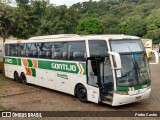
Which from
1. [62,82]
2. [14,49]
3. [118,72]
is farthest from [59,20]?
[118,72]

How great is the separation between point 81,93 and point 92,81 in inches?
40.3

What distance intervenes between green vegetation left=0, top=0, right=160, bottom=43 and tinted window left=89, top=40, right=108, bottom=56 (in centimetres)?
1137

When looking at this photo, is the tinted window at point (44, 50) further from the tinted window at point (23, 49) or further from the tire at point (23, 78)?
the tire at point (23, 78)

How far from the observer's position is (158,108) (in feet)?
34.3

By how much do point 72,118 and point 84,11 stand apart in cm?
11639

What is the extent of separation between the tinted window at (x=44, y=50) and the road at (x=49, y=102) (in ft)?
6.42

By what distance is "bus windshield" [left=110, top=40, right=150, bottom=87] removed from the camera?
31.7 feet

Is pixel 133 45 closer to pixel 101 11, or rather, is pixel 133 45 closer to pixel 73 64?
pixel 73 64

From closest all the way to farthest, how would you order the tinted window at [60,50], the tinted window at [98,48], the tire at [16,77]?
the tinted window at [98,48] → the tinted window at [60,50] → the tire at [16,77]

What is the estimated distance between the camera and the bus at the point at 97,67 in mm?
9695

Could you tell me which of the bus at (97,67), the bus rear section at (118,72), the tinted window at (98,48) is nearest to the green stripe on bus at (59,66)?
the bus at (97,67)

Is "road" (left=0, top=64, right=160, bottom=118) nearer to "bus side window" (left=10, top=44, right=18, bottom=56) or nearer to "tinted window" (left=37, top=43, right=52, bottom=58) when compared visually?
"tinted window" (left=37, top=43, right=52, bottom=58)

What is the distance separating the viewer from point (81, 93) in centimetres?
1131

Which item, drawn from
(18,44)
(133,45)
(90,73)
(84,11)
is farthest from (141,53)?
(84,11)
